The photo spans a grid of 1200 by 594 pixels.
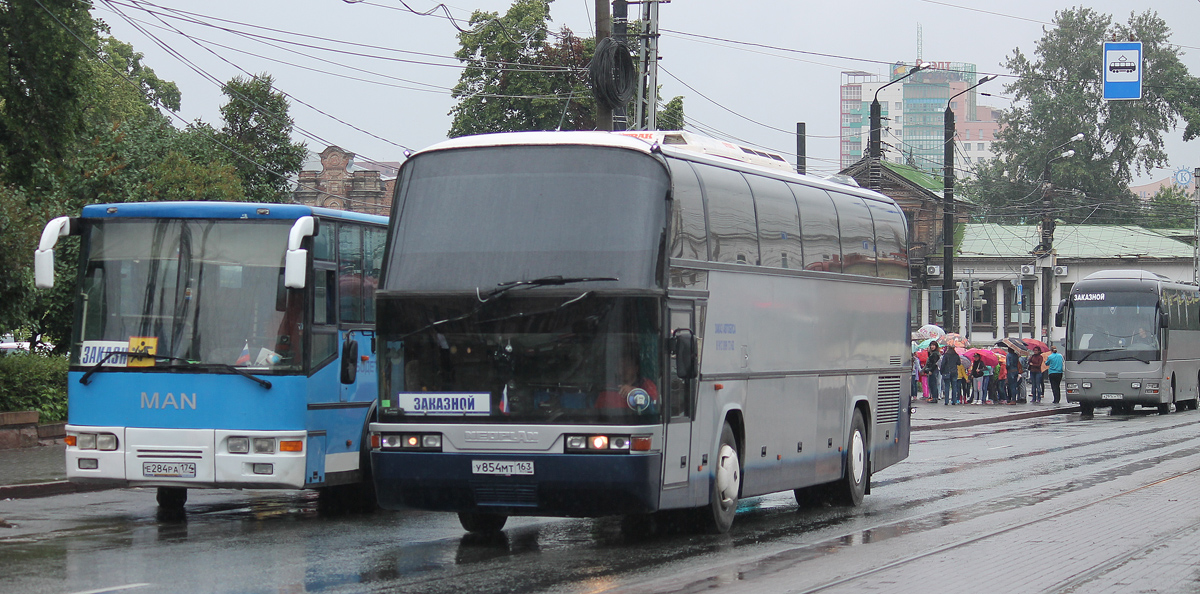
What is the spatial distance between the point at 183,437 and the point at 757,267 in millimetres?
5334

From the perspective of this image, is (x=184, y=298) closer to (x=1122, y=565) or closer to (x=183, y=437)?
(x=183, y=437)

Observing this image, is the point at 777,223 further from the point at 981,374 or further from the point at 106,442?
the point at 981,374

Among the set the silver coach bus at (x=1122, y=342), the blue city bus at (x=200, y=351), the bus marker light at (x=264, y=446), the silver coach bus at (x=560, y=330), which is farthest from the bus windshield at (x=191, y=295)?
the silver coach bus at (x=1122, y=342)

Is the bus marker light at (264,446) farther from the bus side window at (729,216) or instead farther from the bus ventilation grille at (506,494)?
the bus side window at (729,216)

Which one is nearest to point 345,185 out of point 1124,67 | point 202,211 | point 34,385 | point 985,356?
point 985,356

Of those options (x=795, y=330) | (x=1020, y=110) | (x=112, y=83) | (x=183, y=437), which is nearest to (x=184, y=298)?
(x=183, y=437)

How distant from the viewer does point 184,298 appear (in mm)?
12648

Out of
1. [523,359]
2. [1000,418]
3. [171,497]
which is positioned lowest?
[1000,418]

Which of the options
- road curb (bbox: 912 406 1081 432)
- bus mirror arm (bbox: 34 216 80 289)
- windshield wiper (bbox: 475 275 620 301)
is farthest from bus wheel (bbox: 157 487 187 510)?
road curb (bbox: 912 406 1081 432)

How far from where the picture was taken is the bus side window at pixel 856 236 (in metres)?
14.5

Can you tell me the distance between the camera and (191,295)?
41.5 feet

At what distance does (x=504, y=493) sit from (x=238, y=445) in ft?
10.4

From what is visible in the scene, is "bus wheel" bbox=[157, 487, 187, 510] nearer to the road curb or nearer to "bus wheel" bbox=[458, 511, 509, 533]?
"bus wheel" bbox=[458, 511, 509, 533]

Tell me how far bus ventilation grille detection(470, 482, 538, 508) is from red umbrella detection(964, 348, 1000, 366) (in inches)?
1203
